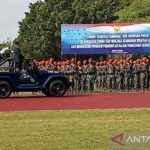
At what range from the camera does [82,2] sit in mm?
70375

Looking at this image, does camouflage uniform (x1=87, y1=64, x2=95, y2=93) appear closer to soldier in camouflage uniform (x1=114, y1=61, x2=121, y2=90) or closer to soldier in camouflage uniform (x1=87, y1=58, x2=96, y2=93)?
soldier in camouflage uniform (x1=87, y1=58, x2=96, y2=93)

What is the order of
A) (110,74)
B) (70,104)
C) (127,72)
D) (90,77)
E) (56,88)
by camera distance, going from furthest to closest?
(110,74) < (127,72) < (90,77) < (56,88) < (70,104)

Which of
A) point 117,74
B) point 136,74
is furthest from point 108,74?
point 136,74

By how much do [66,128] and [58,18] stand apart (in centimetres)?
5705

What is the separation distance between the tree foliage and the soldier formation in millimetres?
33704

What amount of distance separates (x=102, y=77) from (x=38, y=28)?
130 ft

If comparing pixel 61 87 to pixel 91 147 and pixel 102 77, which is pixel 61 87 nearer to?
pixel 102 77

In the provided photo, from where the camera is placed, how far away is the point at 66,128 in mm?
12109

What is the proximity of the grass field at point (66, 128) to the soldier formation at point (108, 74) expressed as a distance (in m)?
14.5

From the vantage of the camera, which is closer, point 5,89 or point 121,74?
point 5,89

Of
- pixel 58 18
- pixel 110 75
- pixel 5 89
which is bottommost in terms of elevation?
pixel 5 89

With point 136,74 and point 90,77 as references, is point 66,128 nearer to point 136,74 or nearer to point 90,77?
point 90,77

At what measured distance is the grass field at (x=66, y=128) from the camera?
973 centimetres

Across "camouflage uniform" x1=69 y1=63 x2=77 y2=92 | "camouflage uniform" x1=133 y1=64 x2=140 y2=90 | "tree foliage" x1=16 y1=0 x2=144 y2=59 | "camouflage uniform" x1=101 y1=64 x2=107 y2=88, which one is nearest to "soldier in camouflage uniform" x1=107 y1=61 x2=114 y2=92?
"camouflage uniform" x1=101 y1=64 x2=107 y2=88
